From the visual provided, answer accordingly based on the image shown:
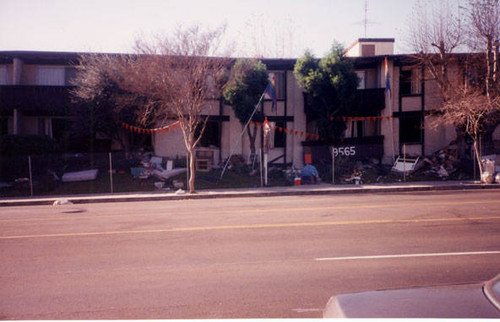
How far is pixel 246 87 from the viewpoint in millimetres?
21812

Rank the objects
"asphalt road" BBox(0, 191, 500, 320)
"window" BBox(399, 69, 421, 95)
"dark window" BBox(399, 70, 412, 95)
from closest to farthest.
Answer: "asphalt road" BBox(0, 191, 500, 320) → "window" BBox(399, 69, 421, 95) → "dark window" BBox(399, 70, 412, 95)

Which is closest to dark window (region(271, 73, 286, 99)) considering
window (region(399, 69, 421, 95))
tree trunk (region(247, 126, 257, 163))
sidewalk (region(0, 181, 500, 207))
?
tree trunk (region(247, 126, 257, 163))

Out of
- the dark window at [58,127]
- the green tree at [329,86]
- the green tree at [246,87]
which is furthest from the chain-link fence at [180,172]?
the green tree at [246,87]

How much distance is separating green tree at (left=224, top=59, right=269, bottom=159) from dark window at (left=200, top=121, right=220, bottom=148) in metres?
3.15

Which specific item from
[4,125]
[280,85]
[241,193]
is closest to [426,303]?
[241,193]

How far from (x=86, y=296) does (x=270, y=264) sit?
2.77 m

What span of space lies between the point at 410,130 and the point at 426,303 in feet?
80.8

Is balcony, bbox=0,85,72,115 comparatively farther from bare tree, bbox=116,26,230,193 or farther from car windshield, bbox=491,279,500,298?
car windshield, bbox=491,279,500,298

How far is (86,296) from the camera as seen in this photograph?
5.21 meters

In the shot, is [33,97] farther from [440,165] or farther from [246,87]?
[440,165]

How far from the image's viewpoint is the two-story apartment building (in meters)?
23.7

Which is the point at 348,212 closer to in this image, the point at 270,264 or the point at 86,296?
the point at 270,264

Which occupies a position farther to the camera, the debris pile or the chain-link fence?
the debris pile

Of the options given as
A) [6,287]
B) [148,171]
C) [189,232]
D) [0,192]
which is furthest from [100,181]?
[6,287]
